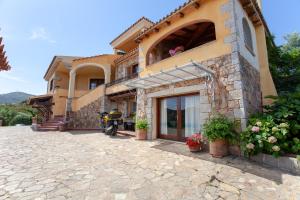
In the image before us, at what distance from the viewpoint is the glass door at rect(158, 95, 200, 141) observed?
242 inches

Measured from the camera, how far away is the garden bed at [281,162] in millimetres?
3484

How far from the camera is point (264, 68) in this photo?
7.19 metres

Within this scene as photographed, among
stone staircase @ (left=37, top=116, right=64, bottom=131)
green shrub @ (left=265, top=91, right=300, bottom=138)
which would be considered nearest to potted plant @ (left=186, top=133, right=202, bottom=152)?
green shrub @ (left=265, top=91, right=300, bottom=138)

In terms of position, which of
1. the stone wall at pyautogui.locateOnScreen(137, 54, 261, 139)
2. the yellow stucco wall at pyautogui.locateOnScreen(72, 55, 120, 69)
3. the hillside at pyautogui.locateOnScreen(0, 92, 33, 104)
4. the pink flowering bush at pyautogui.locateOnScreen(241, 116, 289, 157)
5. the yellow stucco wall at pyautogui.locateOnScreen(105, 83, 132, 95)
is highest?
the hillside at pyautogui.locateOnScreen(0, 92, 33, 104)

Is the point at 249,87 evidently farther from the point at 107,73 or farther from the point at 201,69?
the point at 107,73

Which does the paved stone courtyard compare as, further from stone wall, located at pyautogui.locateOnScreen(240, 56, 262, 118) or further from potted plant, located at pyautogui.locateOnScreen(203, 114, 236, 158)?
stone wall, located at pyautogui.locateOnScreen(240, 56, 262, 118)

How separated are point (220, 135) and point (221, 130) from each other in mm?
145

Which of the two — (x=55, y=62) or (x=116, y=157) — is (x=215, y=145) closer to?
(x=116, y=157)

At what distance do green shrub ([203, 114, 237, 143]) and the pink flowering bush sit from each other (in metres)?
0.32

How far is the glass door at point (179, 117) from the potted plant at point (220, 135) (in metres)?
1.37

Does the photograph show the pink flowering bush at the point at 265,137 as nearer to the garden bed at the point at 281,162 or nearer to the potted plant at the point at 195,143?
the garden bed at the point at 281,162

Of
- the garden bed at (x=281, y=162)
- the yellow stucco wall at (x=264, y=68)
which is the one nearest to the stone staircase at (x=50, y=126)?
the garden bed at (x=281, y=162)

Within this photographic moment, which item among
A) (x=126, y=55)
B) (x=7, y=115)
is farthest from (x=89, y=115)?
(x=7, y=115)

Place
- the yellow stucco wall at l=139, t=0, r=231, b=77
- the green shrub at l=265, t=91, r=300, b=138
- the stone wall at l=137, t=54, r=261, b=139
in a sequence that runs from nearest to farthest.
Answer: the green shrub at l=265, t=91, r=300, b=138 → the stone wall at l=137, t=54, r=261, b=139 → the yellow stucco wall at l=139, t=0, r=231, b=77
